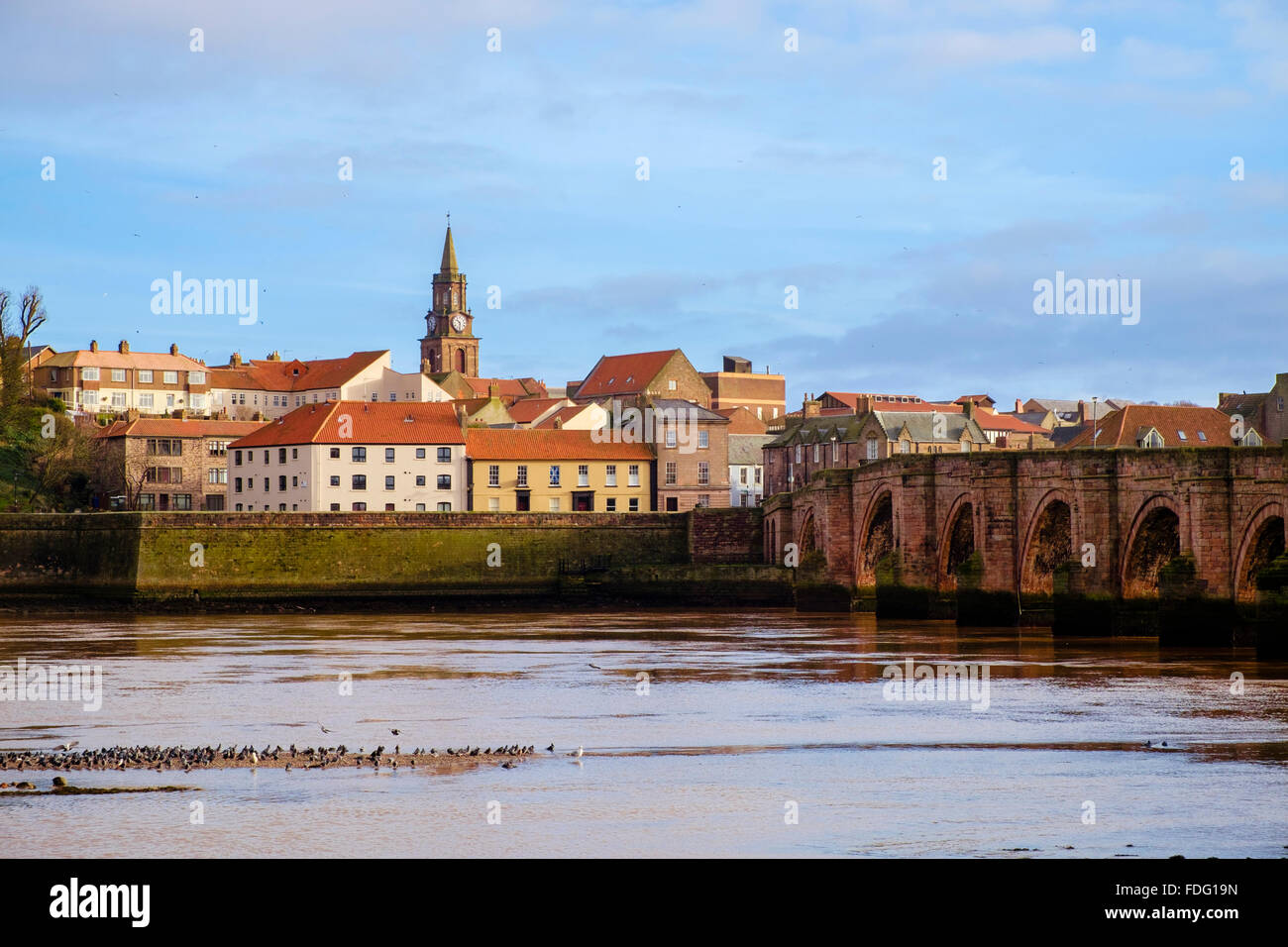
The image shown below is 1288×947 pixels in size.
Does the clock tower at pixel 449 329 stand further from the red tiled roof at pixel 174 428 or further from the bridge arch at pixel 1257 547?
the bridge arch at pixel 1257 547

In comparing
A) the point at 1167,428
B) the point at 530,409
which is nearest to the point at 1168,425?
the point at 1167,428

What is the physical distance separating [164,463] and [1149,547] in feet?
222

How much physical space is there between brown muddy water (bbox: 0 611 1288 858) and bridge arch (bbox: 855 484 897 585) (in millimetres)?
16967

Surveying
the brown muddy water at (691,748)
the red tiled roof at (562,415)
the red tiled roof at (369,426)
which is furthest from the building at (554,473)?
the brown muddy water at (691,748)

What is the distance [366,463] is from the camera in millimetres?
86125

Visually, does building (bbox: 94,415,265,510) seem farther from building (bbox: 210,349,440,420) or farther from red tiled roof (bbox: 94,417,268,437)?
building (bbox: 210,349,440,420)

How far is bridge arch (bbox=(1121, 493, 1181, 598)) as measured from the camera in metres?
44.5

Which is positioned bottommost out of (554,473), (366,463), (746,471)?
(554,473)

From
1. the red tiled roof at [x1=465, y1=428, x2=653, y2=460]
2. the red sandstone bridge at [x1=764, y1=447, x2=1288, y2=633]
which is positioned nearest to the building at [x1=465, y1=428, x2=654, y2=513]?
the red tiled roof at [x1=465, y1=428, x2=653, y2=460]

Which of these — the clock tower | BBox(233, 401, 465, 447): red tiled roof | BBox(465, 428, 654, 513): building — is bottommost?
BBox(465, 428, 654, 513): building

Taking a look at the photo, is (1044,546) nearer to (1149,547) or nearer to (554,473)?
(1149,547)

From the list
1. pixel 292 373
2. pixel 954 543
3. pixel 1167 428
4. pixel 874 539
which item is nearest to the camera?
pixel 954 543

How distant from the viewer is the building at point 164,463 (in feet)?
319

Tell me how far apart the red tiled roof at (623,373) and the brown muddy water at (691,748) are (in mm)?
83926
